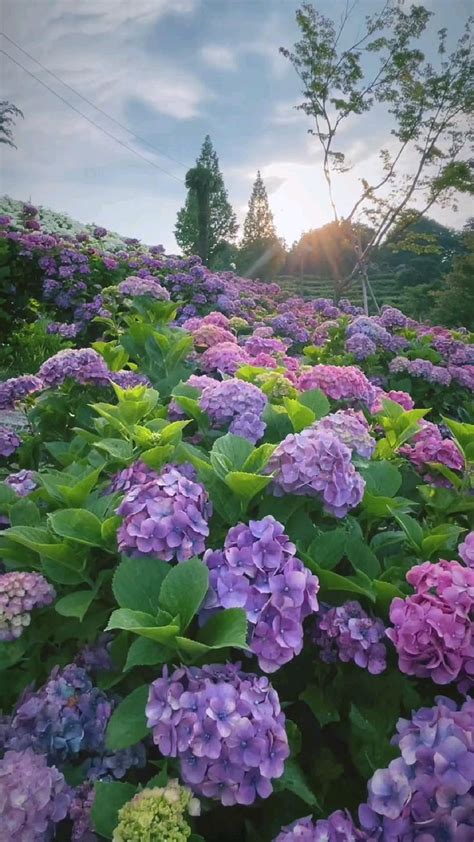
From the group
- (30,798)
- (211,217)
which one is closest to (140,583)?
(30,798)

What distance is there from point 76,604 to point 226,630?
0.29 meters

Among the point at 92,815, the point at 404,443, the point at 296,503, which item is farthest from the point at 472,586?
the point at 404,443

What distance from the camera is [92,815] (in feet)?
2.67

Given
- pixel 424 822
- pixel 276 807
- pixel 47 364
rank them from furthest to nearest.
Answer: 1. pixel 47 364
2. pixel 276 807
3. pixel 424 822

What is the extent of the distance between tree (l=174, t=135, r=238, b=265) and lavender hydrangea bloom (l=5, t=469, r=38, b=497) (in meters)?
25.5

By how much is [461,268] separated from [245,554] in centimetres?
1931

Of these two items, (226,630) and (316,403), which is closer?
(226,630)

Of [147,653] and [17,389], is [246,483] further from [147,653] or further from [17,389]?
[17,389]

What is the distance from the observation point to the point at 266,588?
2.95ft

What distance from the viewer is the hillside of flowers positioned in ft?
2.53

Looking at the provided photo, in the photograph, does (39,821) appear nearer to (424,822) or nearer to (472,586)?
(424,822)

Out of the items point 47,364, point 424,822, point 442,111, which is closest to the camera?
point 424,822

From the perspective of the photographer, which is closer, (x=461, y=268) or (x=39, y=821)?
(x=39, y=821)

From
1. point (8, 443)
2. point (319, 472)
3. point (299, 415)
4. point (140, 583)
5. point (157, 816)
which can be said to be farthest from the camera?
point (8, 443)
